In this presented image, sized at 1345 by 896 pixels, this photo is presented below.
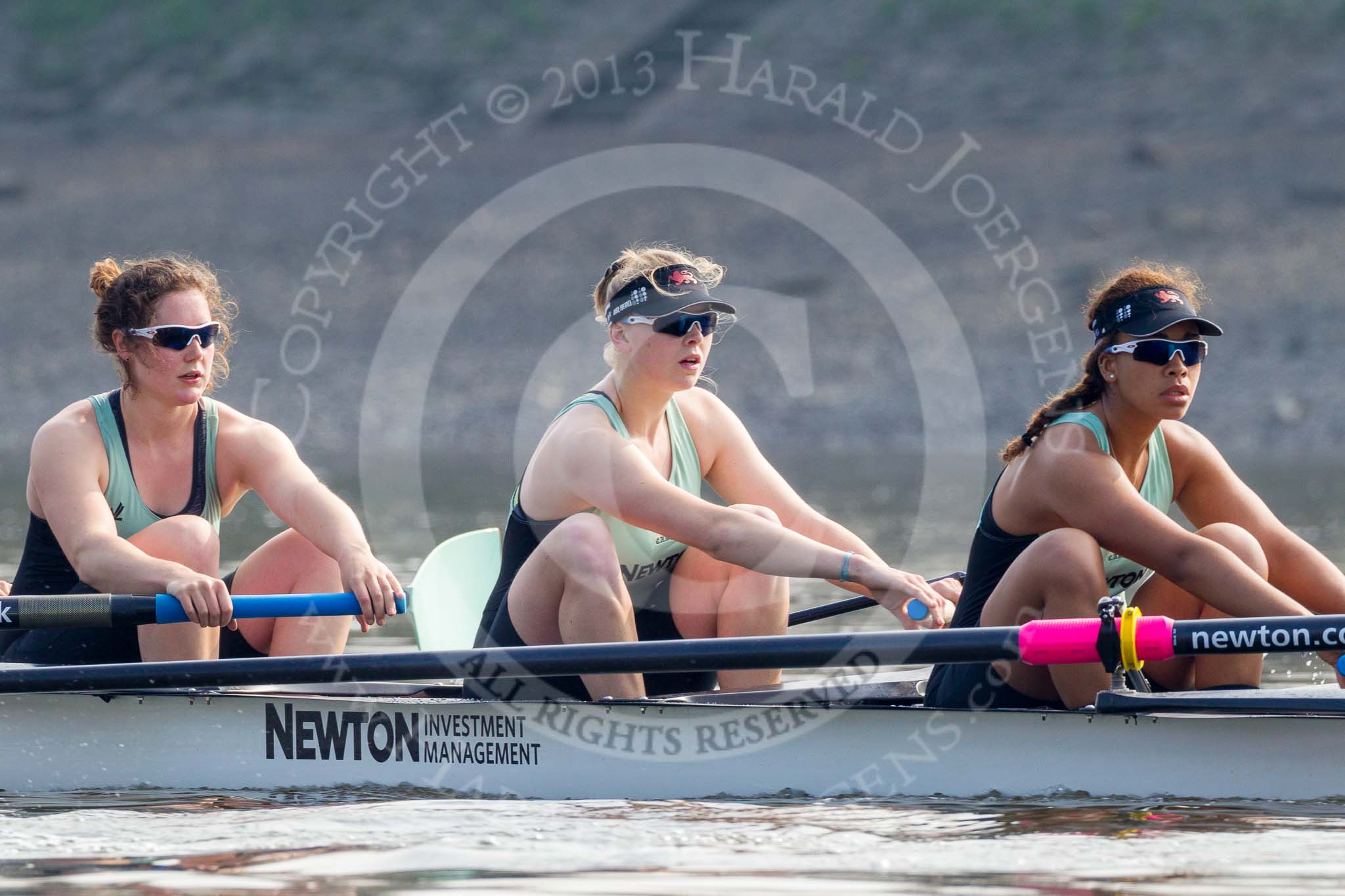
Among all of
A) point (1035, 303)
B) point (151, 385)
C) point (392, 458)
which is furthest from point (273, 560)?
point (1035, 303)

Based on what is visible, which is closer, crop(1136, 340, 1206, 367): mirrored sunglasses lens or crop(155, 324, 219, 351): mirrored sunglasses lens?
crop(1136, 340, 1206, 367): mirrored sunglasses lens

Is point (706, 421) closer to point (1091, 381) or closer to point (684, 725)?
point (684, 725)

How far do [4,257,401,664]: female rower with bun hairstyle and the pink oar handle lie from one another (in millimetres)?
1998

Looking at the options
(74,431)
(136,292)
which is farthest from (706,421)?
(74,431)

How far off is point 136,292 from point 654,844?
2446 mm

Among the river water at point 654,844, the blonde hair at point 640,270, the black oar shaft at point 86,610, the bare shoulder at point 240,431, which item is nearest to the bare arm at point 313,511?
the bare shoulder at point 240,431

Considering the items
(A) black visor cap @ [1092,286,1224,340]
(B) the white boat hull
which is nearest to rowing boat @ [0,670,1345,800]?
(B) the white boat hull

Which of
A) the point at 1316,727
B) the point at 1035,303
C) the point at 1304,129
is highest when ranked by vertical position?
the point at 1304,129

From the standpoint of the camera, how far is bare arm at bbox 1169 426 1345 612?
535 centimetres

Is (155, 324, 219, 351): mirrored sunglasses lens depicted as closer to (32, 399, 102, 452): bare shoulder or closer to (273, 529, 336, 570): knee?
(32, 399, 102, 452): bare shoulder

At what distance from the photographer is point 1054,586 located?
5004 mm

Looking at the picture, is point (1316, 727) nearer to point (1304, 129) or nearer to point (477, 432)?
point (477, 432)

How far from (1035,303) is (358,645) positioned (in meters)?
24.0

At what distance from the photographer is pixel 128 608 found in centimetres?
530
